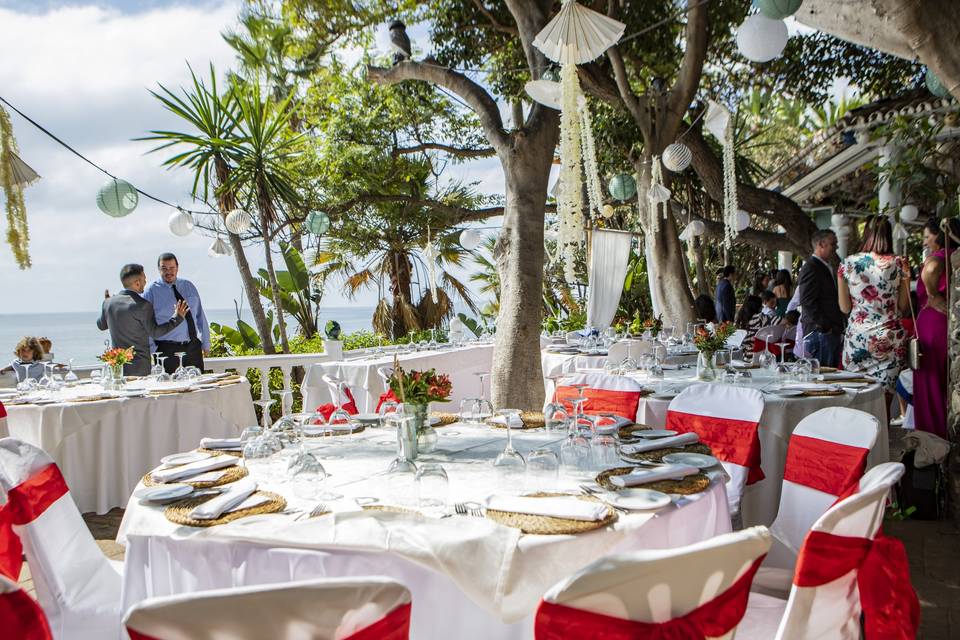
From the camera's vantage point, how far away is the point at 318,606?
118 cm

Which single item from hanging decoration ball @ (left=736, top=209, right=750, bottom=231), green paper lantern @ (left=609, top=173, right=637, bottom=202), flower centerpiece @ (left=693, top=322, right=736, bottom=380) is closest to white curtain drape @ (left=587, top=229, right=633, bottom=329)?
green paper lantern @ (left=609, top=173, right=637, bottom=202)

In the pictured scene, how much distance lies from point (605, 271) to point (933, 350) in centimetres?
401

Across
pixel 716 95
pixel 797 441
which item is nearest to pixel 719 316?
pixel 716 95

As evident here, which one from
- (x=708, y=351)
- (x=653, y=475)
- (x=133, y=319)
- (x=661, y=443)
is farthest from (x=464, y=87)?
(x=653, y=475)

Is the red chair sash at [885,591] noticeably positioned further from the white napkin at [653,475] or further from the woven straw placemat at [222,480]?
the woven straw placemat at [222,480]

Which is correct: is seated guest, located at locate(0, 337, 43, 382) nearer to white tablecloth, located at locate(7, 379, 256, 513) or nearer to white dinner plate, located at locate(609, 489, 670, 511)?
white tablecloth, located at locate(7, 379, 256, 513)

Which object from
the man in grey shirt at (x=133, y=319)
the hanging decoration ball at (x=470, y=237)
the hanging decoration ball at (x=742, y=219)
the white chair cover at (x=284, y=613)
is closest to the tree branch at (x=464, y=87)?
the man in grey shirt at (x=133, y=319)

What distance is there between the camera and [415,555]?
167 cm

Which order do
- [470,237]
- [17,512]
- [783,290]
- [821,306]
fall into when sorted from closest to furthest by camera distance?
1. [17,512]
2. [821,306]
3. [783,290]
4. [470,237]

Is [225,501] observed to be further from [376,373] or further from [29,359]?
[29,359]

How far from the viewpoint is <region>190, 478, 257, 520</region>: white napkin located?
1.87 metres

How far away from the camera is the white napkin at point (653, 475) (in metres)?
2.12

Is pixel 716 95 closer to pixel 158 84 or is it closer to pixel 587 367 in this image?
pixel 587 367

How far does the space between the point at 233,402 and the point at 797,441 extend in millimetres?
4137
